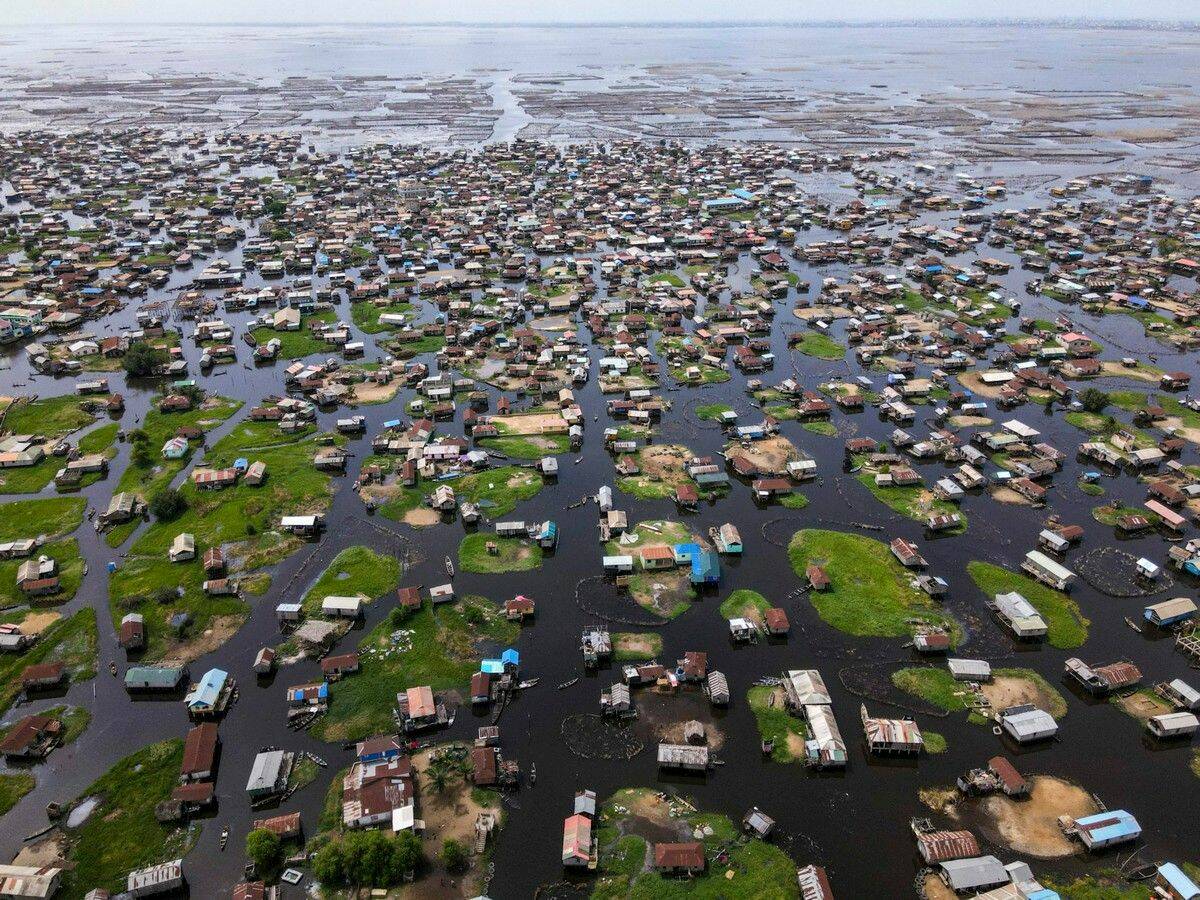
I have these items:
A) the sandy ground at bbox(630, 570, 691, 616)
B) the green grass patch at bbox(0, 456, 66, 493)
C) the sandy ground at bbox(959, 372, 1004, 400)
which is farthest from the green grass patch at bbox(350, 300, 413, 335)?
the sandy ground at bbox(959, 372, 1004, 400)

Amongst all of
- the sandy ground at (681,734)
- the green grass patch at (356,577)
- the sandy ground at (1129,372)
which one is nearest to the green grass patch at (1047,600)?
the sandy ground at (681,734)

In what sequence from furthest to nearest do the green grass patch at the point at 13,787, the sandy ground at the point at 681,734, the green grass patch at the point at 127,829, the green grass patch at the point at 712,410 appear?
the green grass patch at the point at 712,410 < the sandy ground at the point at 681,734 < the green grass patch at the point at 13,787 < the green grass patch at the point at 127,829

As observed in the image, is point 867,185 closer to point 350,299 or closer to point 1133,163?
point 1133,163

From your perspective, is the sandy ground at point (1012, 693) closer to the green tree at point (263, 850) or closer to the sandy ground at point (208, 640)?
the green tree at point (263, 850)

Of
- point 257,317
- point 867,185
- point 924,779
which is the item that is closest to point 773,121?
point 867,185

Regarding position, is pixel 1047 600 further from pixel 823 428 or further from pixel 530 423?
pixel 530 423

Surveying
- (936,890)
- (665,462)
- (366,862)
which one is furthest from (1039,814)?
(665,462)
